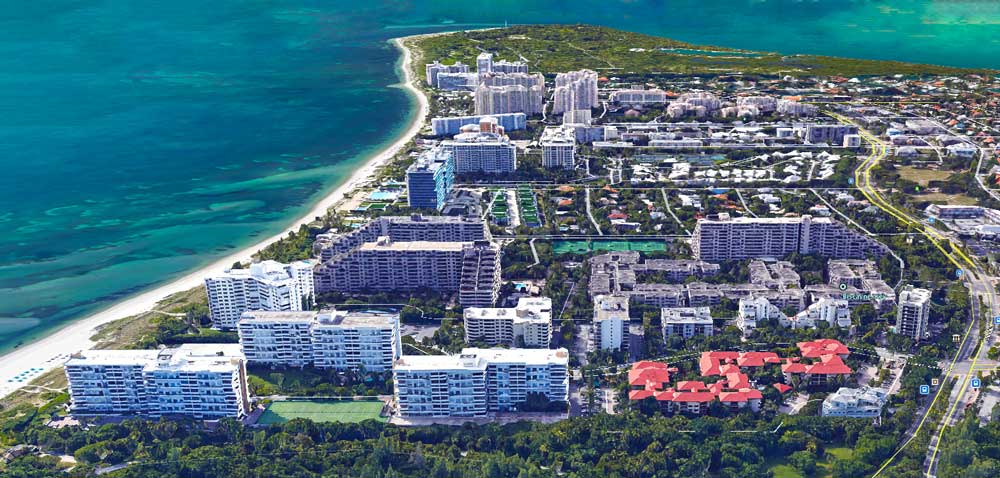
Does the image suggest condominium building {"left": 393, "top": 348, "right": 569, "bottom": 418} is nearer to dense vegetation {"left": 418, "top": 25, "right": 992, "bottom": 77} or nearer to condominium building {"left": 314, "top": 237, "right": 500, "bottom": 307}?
condominium building {"left": 314, "top": 237, "right": 500, "bottom": 307}

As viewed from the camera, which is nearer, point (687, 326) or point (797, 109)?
point (687, 326)

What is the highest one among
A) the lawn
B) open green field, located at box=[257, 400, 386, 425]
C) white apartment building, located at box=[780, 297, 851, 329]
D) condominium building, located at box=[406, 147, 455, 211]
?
condominium building, located at box=[406, 147, 455, 211]

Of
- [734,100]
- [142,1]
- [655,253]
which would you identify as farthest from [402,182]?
[142,1]

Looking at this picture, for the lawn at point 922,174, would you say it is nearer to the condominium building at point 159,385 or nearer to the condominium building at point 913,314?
the condominium building at point 913,314

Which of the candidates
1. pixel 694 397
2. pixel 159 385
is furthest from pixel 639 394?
pixel 159 385

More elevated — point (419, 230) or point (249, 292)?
point (419, 230)

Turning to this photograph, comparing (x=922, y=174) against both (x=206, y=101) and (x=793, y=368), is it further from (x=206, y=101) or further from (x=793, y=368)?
(x=206, y=101)

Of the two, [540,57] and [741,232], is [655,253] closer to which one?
[741,232]

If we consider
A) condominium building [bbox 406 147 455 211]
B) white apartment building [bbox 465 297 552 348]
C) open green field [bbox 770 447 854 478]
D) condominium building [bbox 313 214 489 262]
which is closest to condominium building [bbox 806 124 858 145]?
condominium building [bbox 406 147 455 211]

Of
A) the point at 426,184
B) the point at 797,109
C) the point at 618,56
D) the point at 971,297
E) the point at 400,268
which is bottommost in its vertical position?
the point at 971,297
